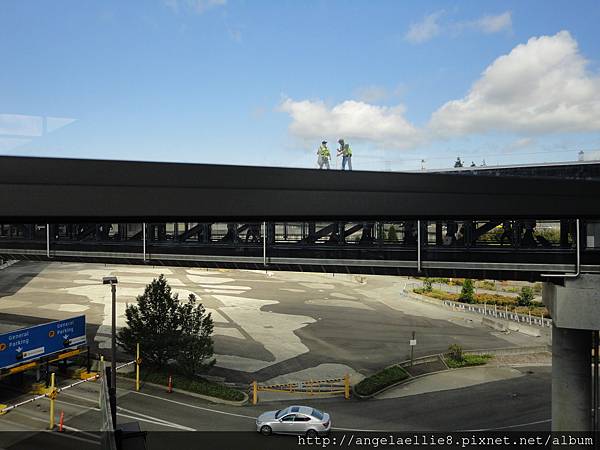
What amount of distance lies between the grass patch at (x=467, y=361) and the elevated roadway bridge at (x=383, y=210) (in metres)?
11.9

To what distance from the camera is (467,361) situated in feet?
84.8

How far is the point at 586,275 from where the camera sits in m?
12.5

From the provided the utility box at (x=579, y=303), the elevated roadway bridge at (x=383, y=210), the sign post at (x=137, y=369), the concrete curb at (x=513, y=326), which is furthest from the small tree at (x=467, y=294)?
the sign post at (x=137, y=369)

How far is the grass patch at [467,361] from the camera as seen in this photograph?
25.4 meters

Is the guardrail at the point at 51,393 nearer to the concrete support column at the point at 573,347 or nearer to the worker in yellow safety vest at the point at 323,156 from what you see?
the worker in yellow safety vest at the point at 323,156

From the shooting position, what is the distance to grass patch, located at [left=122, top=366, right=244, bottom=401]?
788 inches

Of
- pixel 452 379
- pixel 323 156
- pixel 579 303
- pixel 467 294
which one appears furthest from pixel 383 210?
pixel 467 294

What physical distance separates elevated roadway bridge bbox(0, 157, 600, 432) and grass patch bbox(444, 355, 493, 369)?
467 inches

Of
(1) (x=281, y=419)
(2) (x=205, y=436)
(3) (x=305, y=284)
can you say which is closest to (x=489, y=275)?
(1) (x=281, y=419)

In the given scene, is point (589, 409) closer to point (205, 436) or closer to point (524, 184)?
point (524, 184)

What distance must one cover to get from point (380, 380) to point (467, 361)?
700cm

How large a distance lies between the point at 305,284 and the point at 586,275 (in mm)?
49339

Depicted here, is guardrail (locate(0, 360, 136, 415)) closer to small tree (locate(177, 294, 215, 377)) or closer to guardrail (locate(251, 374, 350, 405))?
small tree (locate(177, 294, 215, 377))

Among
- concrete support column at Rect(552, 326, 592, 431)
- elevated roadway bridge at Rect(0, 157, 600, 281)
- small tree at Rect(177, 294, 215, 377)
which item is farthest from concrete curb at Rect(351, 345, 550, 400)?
elevated roadway bridge at Rect(0, 157, 600, 281)
